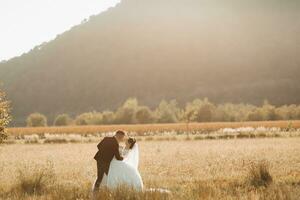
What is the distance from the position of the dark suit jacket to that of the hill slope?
538 feet

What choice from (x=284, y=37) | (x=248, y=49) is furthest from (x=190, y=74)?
(x=284, y=37)

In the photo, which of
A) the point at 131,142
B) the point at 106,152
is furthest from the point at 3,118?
the point at 106,152

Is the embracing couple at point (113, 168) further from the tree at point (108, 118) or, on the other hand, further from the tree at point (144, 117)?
the tree at point (108, 118)

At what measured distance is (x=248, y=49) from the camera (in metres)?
184

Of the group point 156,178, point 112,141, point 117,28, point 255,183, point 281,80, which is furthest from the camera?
point 117,28

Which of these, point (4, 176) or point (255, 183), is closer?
point (255, 183)

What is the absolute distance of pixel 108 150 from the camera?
13.7 m

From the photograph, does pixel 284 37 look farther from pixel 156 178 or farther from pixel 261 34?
pixel 156 178

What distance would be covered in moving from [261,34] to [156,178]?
18150cm

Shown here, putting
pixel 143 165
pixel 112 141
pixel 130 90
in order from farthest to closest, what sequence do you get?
pixel 130 90, pixel 143 165, pixel 112 141

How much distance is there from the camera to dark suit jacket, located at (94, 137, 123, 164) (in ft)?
44.8

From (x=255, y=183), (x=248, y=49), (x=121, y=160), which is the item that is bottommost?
(x=255, y=183)

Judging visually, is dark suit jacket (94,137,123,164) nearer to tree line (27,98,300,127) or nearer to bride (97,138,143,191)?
bride (97,138,143,191)

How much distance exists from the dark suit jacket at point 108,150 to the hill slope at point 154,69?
163872 millimetres
